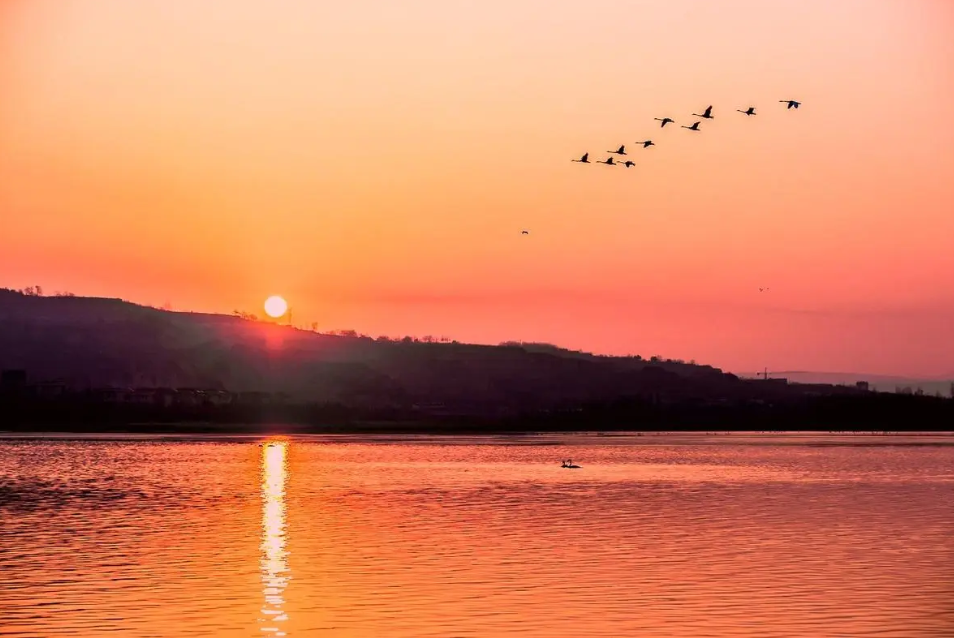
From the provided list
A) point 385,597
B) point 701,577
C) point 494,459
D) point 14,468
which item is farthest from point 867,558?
point 494,459

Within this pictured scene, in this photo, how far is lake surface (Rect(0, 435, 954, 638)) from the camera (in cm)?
4103

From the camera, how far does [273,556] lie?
56.8 m

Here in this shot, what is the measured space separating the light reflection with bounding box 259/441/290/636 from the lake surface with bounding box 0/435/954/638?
0.15 m

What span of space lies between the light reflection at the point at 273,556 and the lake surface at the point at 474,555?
15cm

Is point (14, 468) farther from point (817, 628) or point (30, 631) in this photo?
point (817, 628)

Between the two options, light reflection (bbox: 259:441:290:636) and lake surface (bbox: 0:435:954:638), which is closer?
lake surface (bbox: 0:435:954:638)

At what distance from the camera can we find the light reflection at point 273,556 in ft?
135

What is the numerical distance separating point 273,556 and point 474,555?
8.17 meters

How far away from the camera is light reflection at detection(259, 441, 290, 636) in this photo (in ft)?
135

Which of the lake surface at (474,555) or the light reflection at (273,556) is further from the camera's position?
the light reflection at (273,556)

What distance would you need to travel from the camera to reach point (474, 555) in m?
56.7

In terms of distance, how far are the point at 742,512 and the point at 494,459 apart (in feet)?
247

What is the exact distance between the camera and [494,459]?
6019 inches

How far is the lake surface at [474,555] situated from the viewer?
41.0 m
